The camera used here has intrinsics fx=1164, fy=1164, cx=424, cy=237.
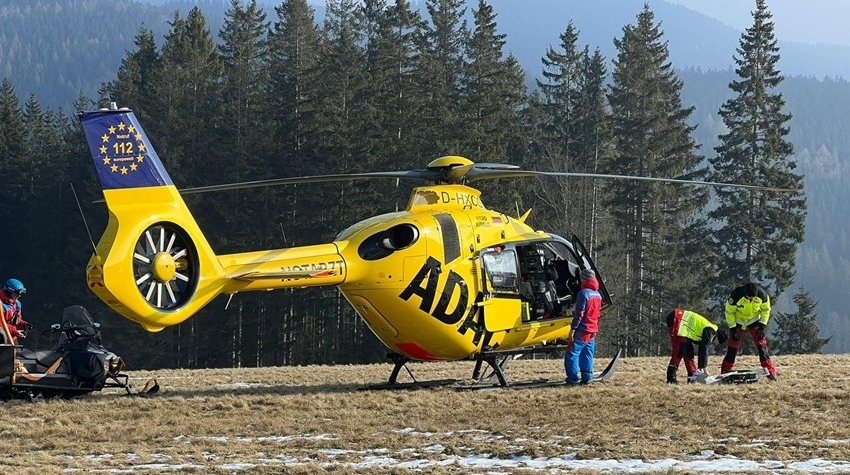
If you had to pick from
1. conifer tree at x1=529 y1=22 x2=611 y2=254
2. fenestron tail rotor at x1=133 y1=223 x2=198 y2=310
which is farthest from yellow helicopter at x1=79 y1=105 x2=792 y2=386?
conifer tree at x1=529 y1=22 x2=611 y2=254

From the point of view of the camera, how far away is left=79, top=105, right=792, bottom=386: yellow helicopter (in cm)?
1471

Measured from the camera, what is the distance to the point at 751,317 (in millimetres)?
18047

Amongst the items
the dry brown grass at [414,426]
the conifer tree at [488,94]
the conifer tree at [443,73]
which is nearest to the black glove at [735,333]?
the dry brown grass at [414,426]

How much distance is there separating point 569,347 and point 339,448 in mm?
5459

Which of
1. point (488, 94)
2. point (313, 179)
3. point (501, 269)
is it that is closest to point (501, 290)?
point (501, 269)

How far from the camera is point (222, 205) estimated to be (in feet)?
174

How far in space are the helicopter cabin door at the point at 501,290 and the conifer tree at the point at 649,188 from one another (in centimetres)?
3396

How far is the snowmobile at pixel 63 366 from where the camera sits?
659 inches

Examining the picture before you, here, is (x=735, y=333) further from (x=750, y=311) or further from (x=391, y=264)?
(x=391, y=264)

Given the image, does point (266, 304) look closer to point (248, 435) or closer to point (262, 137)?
point (262, 137)

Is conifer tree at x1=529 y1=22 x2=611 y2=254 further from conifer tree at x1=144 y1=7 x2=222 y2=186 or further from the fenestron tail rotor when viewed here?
the fenestron tail rotor

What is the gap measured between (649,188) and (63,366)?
42788mm

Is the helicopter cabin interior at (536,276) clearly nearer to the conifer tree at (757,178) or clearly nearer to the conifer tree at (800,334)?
the conifer tree at (757,178)

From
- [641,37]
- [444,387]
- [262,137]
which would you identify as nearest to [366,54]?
[262,137]
